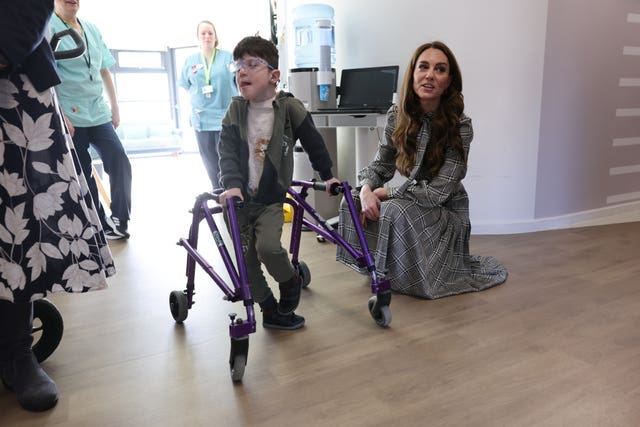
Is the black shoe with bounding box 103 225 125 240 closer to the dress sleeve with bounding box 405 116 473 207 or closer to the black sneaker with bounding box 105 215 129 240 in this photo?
the black sneaker with bounding box 105 215 129 240

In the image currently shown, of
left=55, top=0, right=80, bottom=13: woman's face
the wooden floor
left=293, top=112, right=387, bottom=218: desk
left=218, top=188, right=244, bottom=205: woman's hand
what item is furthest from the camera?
left=293, top=112, right=387, bottom=218: desk

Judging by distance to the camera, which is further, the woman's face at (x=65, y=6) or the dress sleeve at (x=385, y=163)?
the woman's face at (x=65, y=6)

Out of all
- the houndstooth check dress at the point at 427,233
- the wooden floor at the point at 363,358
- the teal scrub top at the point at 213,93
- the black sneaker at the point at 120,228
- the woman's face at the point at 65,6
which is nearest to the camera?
the wooden floor at the point at 363,358

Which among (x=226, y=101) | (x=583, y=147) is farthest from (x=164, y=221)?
(x=583, y=147)

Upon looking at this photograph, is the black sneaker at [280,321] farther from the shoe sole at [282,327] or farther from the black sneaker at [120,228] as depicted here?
the black sneaker at [120,228]

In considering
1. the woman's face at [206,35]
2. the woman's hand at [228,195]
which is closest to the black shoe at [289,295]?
the woman's hand at [228,195]

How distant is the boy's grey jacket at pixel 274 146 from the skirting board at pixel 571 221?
5.31 ft

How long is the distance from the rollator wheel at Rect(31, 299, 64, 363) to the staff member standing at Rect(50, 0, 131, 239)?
1458 millimetres

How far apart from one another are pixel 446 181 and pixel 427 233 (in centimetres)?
24

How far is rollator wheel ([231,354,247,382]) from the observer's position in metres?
1.46

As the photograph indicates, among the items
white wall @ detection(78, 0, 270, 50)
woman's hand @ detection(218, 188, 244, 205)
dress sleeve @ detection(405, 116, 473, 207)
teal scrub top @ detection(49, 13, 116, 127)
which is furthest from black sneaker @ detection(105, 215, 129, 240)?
white wall @ detection(78, 0, 270, 50)

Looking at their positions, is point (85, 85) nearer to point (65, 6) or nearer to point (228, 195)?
point (65, 6)

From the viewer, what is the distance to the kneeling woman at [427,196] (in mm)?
2092

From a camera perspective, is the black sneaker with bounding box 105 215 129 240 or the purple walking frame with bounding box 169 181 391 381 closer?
the purple walking frame with bounding box 169 181 391 381
